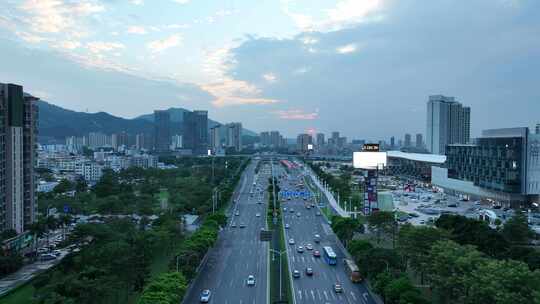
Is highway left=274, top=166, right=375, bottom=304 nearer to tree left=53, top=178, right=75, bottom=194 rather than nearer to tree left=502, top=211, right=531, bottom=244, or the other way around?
tree left=502, top=211, right=531, bottom=244

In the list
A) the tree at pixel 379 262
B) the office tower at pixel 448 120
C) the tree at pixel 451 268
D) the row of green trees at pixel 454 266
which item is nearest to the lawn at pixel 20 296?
the tree at pixel 379 262

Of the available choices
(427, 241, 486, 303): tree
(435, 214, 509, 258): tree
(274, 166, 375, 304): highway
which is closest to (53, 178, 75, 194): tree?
(274, 166, 375, 304): highway

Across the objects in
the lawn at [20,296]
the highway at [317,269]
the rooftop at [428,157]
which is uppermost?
the rooftop at [428,157]

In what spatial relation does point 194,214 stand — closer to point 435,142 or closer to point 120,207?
point 120,207

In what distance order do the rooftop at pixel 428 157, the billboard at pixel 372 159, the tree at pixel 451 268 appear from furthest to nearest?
the rooftop at pixel 428 157, the billboard at pixel 372 159, the tree at pixel 451 268

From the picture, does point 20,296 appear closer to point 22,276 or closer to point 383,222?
point 22,276

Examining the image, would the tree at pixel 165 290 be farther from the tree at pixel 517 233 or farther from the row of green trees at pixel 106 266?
the tree at pixel 517 233

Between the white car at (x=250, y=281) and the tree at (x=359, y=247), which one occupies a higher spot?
the tree at (x=359, y=247)

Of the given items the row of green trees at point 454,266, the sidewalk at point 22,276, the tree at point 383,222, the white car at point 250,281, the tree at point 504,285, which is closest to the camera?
the tree at point 504,285

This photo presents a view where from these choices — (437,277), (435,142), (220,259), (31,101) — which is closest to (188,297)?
(220,259)
